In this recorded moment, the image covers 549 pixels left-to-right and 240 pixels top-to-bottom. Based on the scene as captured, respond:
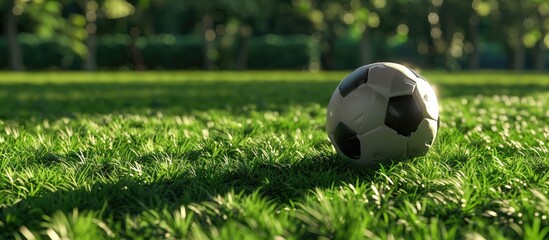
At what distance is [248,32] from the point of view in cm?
4166

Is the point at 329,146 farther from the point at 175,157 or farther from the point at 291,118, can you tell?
the point at 291,118

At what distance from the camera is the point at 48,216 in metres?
3.37

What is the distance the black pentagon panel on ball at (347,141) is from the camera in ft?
15.4

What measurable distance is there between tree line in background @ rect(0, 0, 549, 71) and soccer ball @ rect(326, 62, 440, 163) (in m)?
24.7

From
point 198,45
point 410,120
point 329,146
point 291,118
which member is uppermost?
point 410,120

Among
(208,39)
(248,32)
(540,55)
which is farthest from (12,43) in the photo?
(540,55)

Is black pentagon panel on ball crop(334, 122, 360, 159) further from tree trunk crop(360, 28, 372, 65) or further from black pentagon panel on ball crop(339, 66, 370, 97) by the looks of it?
tree trunk crop(360, 28, 372, 65)

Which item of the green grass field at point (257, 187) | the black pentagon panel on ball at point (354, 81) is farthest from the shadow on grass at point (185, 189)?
the black pentagon panel on ball at point (354, 81)

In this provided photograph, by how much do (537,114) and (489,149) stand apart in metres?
4.00

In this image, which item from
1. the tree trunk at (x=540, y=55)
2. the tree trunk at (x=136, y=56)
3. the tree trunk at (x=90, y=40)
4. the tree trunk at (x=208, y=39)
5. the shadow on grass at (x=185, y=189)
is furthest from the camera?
the tree trunk at (x=540, y=55)

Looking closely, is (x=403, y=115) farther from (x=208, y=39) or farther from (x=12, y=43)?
(x=208, y=39)

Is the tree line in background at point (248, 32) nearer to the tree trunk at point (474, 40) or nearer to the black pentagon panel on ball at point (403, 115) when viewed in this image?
the tree trunk at point (474, 40)

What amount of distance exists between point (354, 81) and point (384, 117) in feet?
1.39

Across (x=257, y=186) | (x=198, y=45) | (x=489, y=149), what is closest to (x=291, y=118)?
(x=489, y=149)
